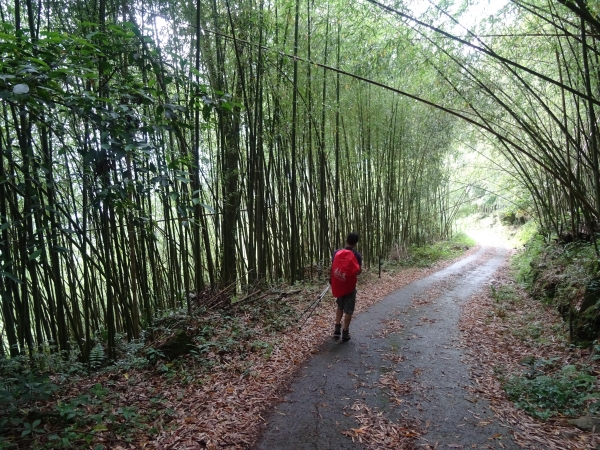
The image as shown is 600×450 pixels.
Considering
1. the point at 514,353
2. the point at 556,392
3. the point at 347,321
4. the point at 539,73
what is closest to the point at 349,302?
the point at 347,321

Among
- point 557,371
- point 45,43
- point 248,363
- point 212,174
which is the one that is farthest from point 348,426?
point 212,174

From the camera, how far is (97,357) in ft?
10.6

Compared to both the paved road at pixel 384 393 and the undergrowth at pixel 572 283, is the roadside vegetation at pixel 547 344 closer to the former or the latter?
the undergrowth at pixel 572 283

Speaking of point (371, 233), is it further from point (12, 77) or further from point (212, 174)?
point (12, 77)

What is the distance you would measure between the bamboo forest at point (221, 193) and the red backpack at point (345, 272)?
183mm

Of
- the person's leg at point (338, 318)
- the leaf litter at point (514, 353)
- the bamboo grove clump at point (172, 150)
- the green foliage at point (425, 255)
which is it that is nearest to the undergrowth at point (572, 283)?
the leaf litter at point (514, 353)

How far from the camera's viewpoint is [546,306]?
5398 mm

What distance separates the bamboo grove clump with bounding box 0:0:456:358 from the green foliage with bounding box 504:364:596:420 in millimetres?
2820

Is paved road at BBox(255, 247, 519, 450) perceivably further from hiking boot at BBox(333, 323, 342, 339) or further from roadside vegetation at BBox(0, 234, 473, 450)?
roadside vegetation at BBox(0, 234, 473, 450)

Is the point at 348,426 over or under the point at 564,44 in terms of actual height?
under

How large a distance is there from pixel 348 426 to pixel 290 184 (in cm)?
408

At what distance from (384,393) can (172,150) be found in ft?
8.67

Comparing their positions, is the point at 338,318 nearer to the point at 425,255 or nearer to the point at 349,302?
the point at 349,302

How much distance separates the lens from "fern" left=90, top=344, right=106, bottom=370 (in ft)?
10.5
